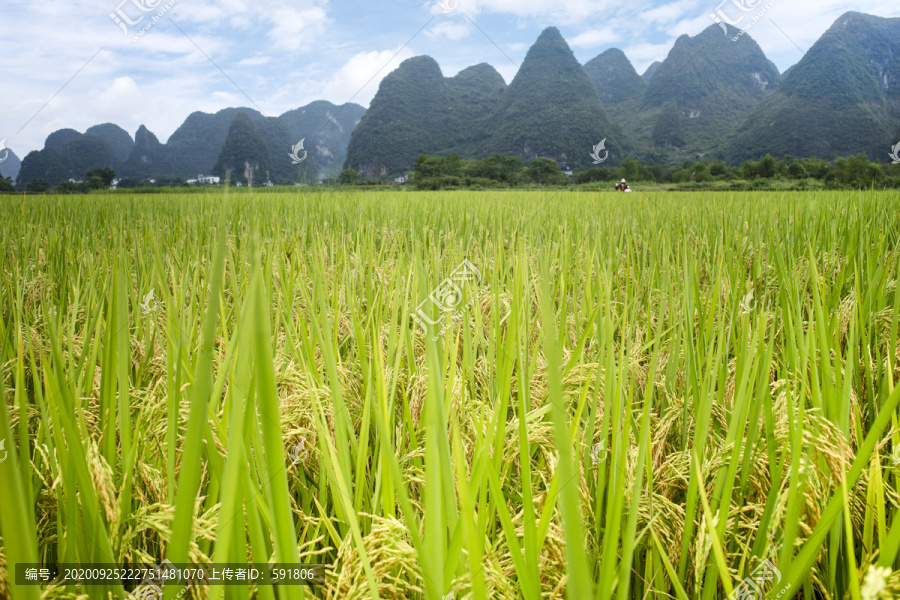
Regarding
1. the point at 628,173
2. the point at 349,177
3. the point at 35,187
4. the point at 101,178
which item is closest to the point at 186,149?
the point at 101,178

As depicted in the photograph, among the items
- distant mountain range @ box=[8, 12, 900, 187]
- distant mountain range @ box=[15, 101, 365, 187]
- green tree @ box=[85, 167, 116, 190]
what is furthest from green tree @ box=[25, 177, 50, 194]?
distant mountain range @ box=[8, 12, 900, 187]

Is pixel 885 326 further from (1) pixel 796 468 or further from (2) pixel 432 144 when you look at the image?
(2) pixel 432 144

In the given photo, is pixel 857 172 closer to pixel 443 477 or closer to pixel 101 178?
pixel 443 477

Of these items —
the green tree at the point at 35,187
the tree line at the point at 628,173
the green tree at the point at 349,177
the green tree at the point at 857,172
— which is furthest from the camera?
the tree line at the point at 628,173

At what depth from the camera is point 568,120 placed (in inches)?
1626

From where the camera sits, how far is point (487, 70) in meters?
60.8

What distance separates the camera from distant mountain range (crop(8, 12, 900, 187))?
3400cm

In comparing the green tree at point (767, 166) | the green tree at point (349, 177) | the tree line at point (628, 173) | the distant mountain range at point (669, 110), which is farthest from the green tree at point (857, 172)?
the green tree at point (349, 177)

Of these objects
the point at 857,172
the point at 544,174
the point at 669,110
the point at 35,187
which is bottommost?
the point at 857,172

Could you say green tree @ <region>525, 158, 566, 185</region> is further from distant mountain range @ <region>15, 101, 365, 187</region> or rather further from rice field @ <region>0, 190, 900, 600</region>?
rice field @ <region>0, 190, 900, 600</region>

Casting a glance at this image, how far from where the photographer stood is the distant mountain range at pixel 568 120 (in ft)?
112

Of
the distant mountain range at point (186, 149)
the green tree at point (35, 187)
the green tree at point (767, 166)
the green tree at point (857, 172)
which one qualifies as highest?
the distant mountain range at point (186, 149)

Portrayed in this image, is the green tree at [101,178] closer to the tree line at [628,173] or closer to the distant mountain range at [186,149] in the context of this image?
the distant mountain range at [186,149]

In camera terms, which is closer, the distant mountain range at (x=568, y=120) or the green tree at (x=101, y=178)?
the green tree at (x=101, y=178)
